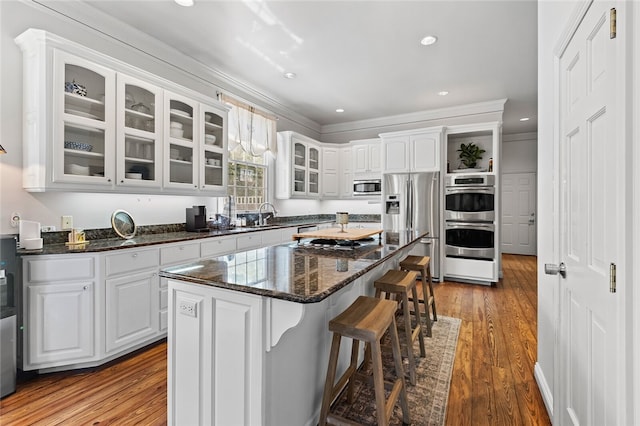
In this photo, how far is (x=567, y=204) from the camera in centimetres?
152

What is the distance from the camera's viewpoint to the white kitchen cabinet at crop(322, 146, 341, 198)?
6.02 meters

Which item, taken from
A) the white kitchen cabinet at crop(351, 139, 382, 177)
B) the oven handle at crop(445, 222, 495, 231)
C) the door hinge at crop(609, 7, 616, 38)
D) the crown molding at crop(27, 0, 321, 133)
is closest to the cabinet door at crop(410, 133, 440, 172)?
the white kitchen cabinet at crop(351, 139, 382, 177)

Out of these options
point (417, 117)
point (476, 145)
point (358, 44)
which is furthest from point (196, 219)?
point (476, 145)

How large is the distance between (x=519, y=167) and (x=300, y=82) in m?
5.98

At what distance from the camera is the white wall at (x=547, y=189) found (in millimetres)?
1728

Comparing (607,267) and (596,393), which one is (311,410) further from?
(607,267)

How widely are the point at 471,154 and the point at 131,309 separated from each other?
5.24 meters

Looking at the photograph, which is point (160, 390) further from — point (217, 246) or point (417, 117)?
point (417, 117)

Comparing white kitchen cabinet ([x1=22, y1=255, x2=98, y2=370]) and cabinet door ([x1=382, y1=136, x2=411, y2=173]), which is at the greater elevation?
cabinet door ([x1=382, y1=136, x2=411, y2=173])

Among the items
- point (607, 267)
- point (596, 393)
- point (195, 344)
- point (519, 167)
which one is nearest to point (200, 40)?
point (195, 344)

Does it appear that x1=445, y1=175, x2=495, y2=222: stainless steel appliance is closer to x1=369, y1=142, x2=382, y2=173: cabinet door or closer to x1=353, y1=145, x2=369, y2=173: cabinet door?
x1=369, y1=142, x2=382, y2=173: cabinet door

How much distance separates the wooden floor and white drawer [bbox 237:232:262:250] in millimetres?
1251

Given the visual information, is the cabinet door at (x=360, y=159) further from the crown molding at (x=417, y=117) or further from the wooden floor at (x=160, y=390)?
the wooden floor at (x=160, y=390)

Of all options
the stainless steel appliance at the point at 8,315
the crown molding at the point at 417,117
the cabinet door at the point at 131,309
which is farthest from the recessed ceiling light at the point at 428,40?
the stainless steel appliance at the point at 8,315
